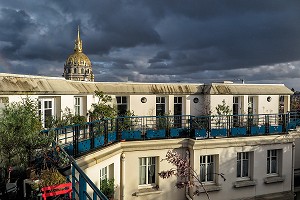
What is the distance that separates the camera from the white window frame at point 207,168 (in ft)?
48.4

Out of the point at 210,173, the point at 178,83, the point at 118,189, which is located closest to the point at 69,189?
the point at 118,189

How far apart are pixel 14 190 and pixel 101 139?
467cm

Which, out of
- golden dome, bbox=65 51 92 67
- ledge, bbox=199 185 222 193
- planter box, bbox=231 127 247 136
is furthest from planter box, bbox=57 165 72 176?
golden dome, bbox=65 51 92 67

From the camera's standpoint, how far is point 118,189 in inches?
517

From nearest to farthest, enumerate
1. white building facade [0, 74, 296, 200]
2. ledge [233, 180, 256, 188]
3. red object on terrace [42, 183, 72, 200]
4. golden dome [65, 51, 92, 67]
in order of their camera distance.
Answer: red object on terrace [42, 183, 72, 200] → white building facade [0, 74, 296, 200] → ledge [233, 180, 256, 188] → golden dome [65, 51, 92, 67]

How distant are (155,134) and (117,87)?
5.86 m

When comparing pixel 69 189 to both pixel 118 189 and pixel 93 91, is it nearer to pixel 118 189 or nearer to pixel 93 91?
pixel 118 189

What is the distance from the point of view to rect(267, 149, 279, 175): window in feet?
53.0

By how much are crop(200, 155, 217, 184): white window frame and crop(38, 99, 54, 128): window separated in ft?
27.8

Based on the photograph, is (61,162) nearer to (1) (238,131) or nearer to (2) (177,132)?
(2) (177,132)

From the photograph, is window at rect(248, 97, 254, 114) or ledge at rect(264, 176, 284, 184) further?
window at rect(248, 97, 254, 114)

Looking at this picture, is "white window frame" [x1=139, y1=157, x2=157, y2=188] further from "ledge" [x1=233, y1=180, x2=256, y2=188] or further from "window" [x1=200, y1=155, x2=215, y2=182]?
"ledge" [x1=233, y1=180, x2=256, y2=188]

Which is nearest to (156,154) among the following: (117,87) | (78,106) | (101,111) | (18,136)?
(101,111)

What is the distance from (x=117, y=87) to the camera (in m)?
18.5
